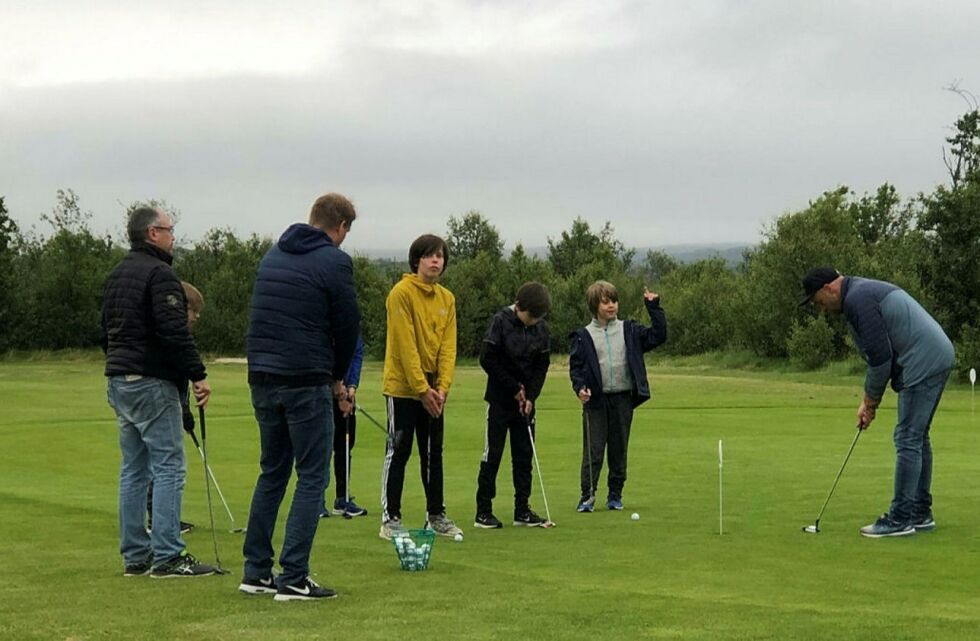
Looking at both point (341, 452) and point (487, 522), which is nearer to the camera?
point (487, 522)

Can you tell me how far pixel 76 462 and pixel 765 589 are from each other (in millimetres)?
12329

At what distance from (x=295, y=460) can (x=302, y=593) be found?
2.61 feet

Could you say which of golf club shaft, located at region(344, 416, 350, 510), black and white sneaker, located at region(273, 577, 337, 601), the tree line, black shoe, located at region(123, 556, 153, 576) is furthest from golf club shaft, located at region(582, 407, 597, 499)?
the tree line

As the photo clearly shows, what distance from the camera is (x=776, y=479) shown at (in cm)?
1378

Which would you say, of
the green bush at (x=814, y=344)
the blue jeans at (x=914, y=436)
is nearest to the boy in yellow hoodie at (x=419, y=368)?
the blue jeans at (x=914, y=436)

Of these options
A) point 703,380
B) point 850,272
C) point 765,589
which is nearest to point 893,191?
point 850,272

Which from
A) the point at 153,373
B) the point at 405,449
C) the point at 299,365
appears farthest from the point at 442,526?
the point at 299,365

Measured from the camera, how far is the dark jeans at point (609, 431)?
12.1 metres

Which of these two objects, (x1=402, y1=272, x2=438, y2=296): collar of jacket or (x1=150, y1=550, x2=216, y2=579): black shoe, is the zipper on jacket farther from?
(x1=150, y1=550, x2=216, y2=579): black shoe

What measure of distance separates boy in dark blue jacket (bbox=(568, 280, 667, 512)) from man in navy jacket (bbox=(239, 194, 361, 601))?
462 centimetres

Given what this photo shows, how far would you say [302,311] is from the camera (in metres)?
7.46

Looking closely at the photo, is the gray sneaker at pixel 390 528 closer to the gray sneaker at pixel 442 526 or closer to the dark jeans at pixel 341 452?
the gray sneaker at pixel 442 526

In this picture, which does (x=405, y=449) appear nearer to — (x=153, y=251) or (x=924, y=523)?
(x=153, y=251)

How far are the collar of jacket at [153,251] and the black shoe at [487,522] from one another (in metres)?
3.59
